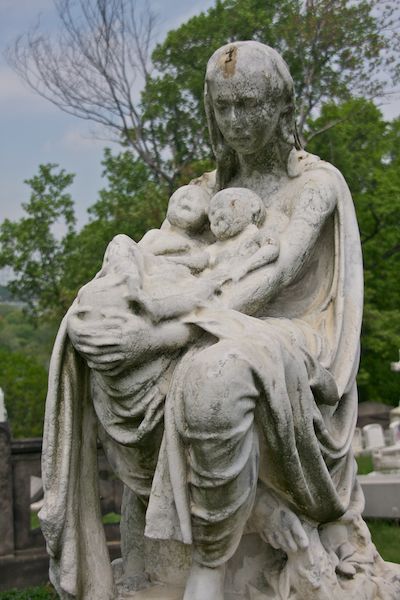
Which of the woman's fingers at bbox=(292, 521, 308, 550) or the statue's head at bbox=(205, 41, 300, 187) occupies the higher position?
the statue's head at bbox=(205, 41, 300, 187)

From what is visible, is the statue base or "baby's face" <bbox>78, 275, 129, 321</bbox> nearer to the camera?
"baby's face" <bbox>78, 275, 129, 321</bbox>

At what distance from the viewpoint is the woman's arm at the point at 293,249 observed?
3033 mm

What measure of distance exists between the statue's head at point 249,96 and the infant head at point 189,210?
0.97 feet

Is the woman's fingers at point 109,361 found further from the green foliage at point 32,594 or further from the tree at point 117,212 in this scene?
the tree at point 117,212

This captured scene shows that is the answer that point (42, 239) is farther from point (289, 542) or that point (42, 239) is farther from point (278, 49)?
point (289, 542)

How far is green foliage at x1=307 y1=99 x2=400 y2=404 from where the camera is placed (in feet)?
61.9

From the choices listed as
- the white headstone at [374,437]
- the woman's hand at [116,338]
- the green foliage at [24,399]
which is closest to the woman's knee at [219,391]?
the woman's hand at [116,338]

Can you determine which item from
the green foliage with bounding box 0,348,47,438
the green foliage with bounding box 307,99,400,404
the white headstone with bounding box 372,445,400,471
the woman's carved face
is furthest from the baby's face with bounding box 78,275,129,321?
the green foliage with bounding box 0,348,47,438

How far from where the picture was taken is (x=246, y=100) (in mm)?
3389

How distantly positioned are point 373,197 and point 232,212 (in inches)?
679

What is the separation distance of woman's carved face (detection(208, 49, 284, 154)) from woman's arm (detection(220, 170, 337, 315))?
323 millimetres

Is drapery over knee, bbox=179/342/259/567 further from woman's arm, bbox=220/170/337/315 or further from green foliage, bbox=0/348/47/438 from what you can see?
green foliage, bbox=0/348/47/438

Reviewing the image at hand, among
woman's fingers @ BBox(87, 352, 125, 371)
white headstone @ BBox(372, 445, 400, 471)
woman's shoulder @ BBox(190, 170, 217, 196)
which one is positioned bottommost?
white headstone @ BBox(372, 445, 400, 471)

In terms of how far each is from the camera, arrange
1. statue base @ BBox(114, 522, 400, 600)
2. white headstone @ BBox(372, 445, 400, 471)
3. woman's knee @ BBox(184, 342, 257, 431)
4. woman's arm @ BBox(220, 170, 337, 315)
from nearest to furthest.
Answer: woman's knee @ BBox(184, 342, 257, 431) < statue base @ BBox(114, 522, 400, 600) < woman's arm @ BBox(220, 170, 337, 315) < white headstone @ BBox(372, 445, 400, 471)
